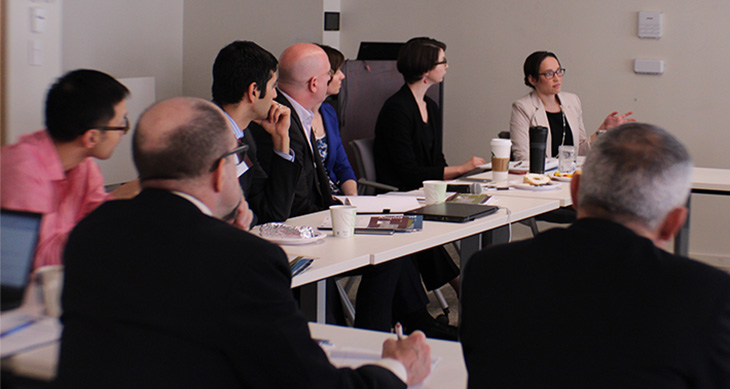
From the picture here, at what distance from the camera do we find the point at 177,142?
1341mm

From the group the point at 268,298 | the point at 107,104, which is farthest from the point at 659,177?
the point at 107,104

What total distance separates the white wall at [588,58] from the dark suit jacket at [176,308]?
4800 mm

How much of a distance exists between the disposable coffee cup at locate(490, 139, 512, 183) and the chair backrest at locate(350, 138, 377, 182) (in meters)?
0.73

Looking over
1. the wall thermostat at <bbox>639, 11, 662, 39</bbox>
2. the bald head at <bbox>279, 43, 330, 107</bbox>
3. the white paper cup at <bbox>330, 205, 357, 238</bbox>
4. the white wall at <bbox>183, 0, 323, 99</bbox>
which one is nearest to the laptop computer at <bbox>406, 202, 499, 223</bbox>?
the white paper cup at <bbox>330, 205, 357, 238</bbox>

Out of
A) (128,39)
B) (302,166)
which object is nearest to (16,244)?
(302,166)

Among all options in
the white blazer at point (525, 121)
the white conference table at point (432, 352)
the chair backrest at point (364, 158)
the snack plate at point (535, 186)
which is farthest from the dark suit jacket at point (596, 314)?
the white blazer at point (525, 121)

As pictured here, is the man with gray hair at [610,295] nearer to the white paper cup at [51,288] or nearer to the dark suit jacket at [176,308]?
the dark suit jacket at [176,308]

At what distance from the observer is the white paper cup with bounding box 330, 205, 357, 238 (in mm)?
2607

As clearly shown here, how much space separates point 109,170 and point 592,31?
3.51m

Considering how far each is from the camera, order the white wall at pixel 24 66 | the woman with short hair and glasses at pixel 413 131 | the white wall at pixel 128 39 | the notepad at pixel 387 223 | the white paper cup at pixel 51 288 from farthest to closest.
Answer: the white wall at pixel 128 39 < the woman with short hair and glasses at pixel 413 131 < the white wall at pixel 24 66 < the notepad at pixel 387 223 < the white paper cup at pixel 51 288

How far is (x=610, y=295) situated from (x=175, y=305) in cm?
64

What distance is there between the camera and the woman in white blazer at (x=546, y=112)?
4.82 meters

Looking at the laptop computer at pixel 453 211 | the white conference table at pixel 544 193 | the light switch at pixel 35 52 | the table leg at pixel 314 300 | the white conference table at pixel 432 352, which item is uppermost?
the light switch at pixel 35 52

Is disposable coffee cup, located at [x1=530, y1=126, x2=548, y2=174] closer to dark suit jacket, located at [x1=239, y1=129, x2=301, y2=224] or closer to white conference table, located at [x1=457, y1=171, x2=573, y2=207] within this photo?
white conference table, located at [x1=457, y1=171, x2=573, y2=207]
